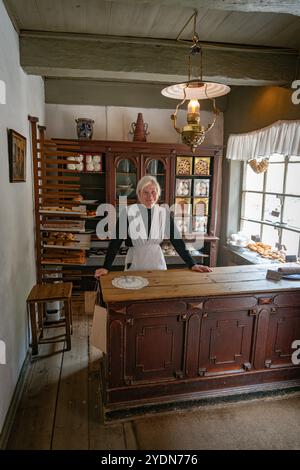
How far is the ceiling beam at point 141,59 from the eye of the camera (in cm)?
276

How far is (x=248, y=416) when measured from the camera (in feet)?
7.52

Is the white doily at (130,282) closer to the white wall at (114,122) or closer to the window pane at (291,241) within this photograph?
the window pane at (291,241)

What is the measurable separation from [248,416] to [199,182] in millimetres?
3118

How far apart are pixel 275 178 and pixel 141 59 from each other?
→ 2083mm

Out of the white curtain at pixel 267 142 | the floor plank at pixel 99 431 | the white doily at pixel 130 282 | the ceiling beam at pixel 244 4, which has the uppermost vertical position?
the ceiling beam at pixel 244 4

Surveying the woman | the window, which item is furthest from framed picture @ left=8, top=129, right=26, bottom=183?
the window

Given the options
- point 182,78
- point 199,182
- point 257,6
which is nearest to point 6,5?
point 182,78

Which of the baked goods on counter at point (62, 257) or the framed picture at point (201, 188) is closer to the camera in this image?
the baked goods on counter at point (62, 257)

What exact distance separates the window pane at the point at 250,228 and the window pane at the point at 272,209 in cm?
24

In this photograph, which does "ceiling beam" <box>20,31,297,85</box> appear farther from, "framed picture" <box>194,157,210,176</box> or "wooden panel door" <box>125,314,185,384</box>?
"wooden panel door" <box>125,314,185,384</box>

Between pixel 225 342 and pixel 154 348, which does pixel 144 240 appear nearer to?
pixel 154 348

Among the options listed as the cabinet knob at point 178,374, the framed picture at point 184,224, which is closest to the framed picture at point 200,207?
the framed picture at point 184,224

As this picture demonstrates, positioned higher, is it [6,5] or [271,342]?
[6,5]

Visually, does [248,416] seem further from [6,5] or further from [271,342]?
[6,5]
